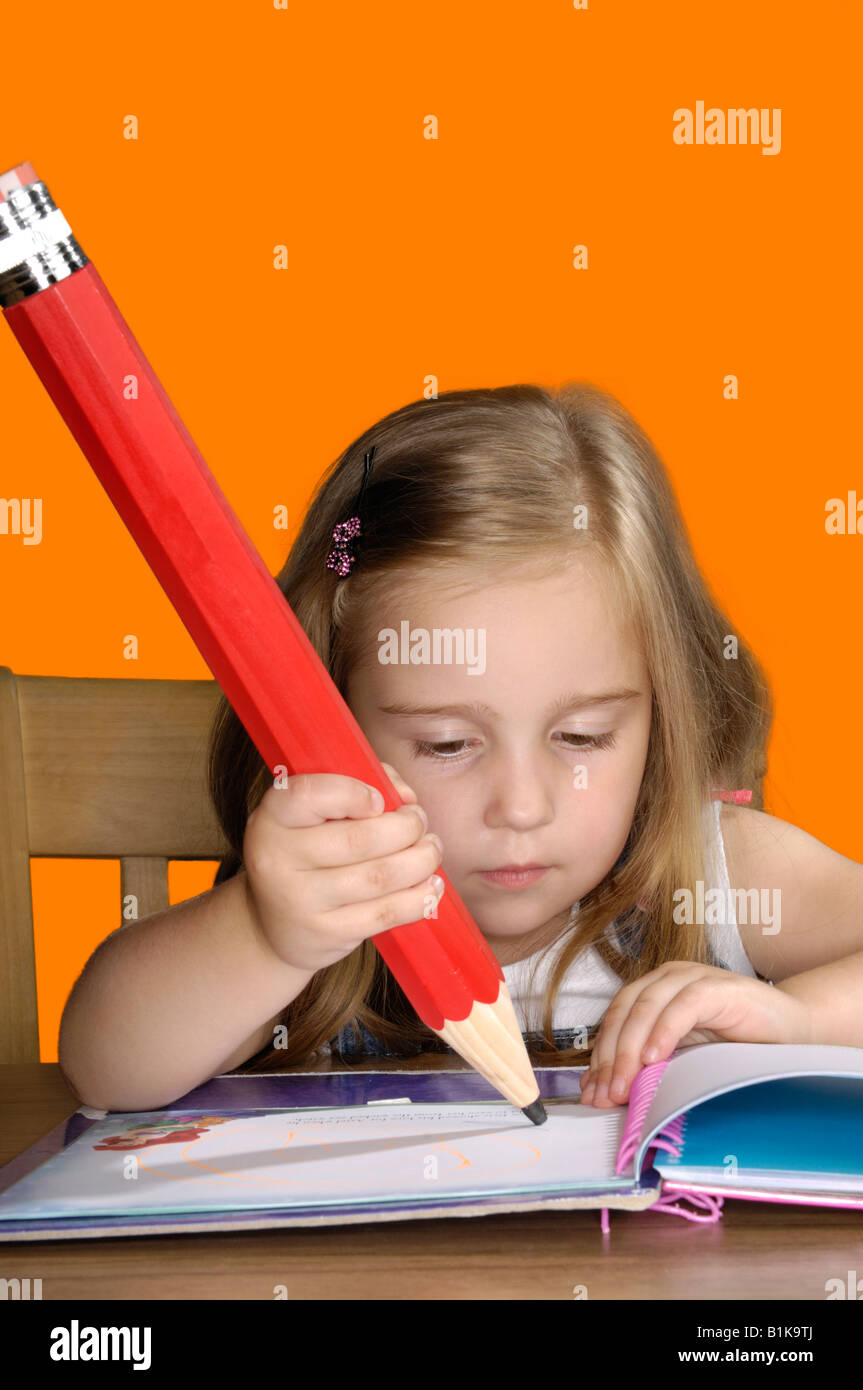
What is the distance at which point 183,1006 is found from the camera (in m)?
0.86

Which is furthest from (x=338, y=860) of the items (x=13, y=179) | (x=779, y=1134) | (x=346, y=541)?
(x=346, y=541)

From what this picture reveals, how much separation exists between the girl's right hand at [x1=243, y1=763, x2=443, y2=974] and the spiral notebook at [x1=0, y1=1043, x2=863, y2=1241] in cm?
10

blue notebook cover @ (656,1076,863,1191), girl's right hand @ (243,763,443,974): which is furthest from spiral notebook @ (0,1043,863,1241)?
girl's right hand @ (243,763,443,974)

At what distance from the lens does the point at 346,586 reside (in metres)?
1.18

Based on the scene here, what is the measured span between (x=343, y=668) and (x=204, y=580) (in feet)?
1.94

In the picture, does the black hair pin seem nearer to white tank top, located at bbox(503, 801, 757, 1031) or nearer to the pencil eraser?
white tank top, located at bbox(503, 801, 757, 1031)

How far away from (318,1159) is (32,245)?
41cm

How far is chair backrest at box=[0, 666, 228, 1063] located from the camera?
1275mm

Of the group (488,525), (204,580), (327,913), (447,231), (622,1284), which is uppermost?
(447,231)

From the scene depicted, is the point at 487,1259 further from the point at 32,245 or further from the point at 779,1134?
the point at 32,245

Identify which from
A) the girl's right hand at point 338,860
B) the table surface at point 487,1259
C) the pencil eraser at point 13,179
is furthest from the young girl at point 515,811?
the pencil eraser at point 13,179

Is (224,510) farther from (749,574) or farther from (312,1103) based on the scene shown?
(749,574)

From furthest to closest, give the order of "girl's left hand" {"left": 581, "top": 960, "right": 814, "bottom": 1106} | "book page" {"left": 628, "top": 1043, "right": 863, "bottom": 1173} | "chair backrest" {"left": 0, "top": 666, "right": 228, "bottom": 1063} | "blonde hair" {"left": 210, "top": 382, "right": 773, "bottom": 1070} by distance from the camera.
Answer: "chair backrest" {"left": 0, "top": 666, "right": 228, "bottom": 1063} → "blonde hair" {"left": 210, "top": 382, "right": 773, "bottom": 1070} → "girl's left hand" {"left": 581, "top": 960, "right": 814, "bottom": 1106} → "book page" {"left": 628, "top": 1043, "right": 863, "bottom": 1173}

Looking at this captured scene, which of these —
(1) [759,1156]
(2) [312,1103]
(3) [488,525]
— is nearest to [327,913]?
(2) [312,1103]
